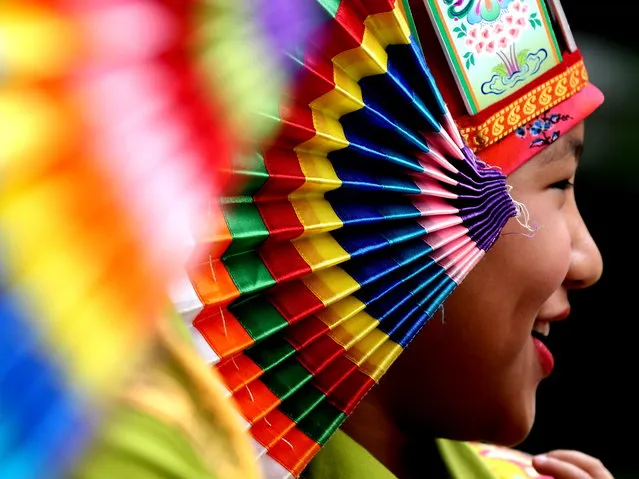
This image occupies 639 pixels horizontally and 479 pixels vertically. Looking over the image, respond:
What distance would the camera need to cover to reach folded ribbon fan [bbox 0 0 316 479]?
30 centimetres

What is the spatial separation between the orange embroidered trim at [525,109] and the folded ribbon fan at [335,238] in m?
0.07

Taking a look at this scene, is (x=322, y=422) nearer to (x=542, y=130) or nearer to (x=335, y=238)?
(x=335, y=238)

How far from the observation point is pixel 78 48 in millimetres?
328

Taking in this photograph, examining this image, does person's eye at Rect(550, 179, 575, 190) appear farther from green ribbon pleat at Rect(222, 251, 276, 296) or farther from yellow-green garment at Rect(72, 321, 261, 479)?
yellow-green garment at Rect(72, 321, 261, 479)

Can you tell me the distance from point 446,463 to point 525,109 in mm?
434

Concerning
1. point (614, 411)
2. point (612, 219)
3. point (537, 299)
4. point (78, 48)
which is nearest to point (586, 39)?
point (612, 219)

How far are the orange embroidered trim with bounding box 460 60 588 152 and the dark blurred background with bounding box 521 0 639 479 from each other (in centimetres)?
82

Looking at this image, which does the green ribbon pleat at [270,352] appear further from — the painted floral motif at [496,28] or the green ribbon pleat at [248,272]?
the painted floral motif at [496,28]

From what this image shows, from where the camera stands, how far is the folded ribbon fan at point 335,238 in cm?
46

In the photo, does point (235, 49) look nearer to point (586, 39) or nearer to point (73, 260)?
point (73, 260)

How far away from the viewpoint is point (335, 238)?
54cm

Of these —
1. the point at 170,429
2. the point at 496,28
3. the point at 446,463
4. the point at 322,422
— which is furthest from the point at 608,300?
the point at 170,429

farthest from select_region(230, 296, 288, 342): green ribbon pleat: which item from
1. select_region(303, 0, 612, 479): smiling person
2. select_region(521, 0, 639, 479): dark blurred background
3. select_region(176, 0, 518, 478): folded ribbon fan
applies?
select_region(521, 0, 639, 479): dark blurred background

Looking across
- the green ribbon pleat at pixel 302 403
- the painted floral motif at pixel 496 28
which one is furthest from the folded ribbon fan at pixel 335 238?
the painted floral motif at pixel 496 28
